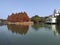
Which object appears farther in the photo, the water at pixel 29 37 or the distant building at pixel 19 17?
the distant building at pixel 19 17

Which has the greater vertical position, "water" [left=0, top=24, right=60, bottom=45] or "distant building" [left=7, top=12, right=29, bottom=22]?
"distant building" [left=7, top=12, right=29, bottom=22]

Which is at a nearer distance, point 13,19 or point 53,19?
point 53,19

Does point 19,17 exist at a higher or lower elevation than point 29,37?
higher

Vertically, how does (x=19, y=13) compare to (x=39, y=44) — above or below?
above

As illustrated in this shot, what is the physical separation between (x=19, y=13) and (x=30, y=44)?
40449 millimetres

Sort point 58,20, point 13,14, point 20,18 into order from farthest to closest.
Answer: point 13,14, point 20,18, point 58,20

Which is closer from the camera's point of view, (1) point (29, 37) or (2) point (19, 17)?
(1) point (29, 37)

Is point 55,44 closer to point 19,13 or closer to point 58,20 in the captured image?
point 58,20

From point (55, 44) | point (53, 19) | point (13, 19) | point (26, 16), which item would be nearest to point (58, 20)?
point (53, 19)

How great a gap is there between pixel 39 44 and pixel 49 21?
36190 millimetres

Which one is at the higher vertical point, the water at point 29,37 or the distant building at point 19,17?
the distant building at point 19,17

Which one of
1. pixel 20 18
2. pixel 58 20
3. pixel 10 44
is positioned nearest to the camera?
pixel 10 44

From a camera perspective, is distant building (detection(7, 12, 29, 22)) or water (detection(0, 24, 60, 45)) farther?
distant building (detection(7, 12, 29, 22))

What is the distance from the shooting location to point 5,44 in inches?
274
